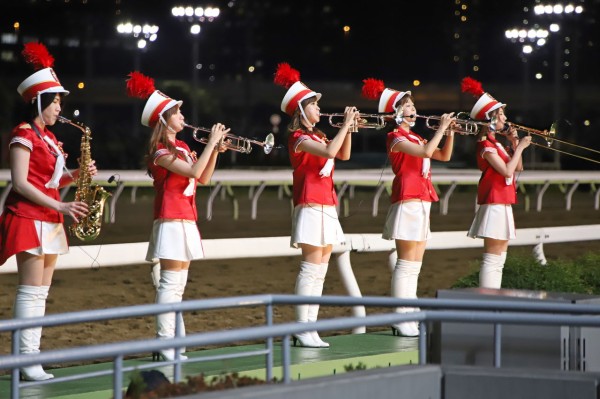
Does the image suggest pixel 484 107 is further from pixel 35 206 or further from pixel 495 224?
pixel 35 206

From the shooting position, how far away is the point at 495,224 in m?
9.70

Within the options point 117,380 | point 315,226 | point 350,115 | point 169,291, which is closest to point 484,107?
point 350,115

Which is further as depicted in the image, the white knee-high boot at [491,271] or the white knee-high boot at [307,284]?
the white knee-high boot at [491,271]

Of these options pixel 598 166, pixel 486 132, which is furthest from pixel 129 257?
pixel 598 166

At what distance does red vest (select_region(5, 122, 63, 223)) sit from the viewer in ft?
23.0

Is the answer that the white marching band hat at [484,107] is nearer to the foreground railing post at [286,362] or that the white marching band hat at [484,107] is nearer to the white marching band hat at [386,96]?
the white marching band hat at [386,96]

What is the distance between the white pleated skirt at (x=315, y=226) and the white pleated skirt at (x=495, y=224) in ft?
5.21

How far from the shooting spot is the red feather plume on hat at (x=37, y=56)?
7316mm

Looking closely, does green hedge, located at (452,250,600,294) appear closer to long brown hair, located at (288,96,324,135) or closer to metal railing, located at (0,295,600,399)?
long brown hair, located at (288,96,324,135)

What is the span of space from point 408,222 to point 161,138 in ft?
6.83

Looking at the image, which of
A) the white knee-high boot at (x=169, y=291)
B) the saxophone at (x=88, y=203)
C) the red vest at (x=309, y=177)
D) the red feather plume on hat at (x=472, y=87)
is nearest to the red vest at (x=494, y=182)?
the red feather plume on hat at (x=472, y=87)

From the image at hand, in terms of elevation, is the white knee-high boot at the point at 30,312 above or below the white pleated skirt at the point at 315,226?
below

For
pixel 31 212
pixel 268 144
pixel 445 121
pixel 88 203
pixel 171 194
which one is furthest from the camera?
pixel 445 121

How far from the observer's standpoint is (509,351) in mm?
6867
